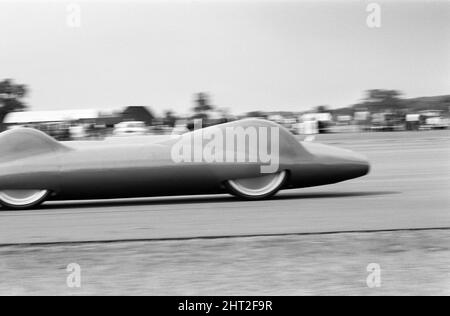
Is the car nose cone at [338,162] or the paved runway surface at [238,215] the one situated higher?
the car nose cone at [338,162]

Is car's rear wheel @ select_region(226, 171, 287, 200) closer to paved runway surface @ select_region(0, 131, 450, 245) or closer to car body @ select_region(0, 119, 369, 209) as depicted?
car body @ select_region(0, 119, 369, 209)

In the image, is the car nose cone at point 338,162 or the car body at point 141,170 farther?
the car nose cone at point 338,162

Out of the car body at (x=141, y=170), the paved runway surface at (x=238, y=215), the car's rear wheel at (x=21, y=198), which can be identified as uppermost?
the car body at (x=141, y=170)

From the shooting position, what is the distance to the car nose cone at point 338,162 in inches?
380

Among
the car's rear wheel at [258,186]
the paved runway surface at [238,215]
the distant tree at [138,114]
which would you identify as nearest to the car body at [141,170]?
the car's rear wheel at [258,186]

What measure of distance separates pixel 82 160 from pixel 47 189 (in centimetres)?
56

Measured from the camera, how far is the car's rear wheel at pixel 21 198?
9.20 metres

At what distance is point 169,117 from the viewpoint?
20.7m

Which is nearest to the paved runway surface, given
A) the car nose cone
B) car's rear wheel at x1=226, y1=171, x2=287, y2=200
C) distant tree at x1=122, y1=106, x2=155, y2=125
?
car's rear wheel at x1=226, y1=171, x2=287, y2=200

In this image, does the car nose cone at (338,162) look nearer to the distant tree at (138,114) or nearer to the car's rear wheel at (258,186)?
the car's rear wheel at (258,186)

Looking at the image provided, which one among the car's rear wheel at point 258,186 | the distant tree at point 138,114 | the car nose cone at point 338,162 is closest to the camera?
the car's rear wheel at point 258,186

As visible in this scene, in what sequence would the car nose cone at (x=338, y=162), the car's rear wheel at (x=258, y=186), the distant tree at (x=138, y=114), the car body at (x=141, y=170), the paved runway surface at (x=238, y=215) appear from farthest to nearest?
1. the distant tree at (x=138, y=114)
2. the car nose cone at (x=338, y=162)
3. the car's rear wheel at (x=258, y=186)
4. the car body at (x=141, y=170)
5. the paved runway surface at (x=238, y=215)
